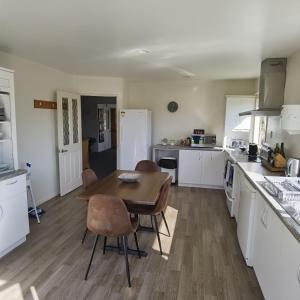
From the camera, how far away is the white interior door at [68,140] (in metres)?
4.62

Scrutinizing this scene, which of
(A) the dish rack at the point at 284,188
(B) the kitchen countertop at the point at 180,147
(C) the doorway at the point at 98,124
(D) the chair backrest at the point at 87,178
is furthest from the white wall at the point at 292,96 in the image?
(C) the doorway at the point at 98,124

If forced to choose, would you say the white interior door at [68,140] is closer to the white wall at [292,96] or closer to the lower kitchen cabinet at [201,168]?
the lower kitchen cabinet at [201,168]

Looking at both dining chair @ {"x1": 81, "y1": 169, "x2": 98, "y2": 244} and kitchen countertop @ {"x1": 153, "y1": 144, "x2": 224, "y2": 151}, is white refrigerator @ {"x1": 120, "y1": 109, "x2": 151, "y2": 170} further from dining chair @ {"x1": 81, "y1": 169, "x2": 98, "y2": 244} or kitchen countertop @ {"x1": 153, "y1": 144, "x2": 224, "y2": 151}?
dining chair @ {"x1": 81, "y1": 169, "x2": 98, "y2": 244}

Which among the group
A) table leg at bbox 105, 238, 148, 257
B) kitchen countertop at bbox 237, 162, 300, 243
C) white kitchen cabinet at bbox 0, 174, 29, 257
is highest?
kitchen countertop at bbox 237, 162, 300, 243

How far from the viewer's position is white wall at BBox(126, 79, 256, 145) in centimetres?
564

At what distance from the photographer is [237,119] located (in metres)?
5.32

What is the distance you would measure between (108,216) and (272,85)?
293cm

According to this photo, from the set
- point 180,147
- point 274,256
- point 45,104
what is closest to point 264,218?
point 274,256

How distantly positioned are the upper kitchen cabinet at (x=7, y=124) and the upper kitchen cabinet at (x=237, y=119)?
408 centimetres

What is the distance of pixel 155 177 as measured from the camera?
328cm

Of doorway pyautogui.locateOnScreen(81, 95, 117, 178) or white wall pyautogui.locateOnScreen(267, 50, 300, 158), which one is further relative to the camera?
doorway pyautogui.locateOnScreen(81, 95, 117, 178)

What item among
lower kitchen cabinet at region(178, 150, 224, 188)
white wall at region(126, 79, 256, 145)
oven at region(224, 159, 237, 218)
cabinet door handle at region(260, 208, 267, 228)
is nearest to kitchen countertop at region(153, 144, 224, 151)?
lower kitchen cabinet at region(178, 150, 224, 188)

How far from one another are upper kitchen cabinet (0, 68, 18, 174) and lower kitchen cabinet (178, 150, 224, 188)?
3368mm

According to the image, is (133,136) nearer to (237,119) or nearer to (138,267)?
(237,119)
